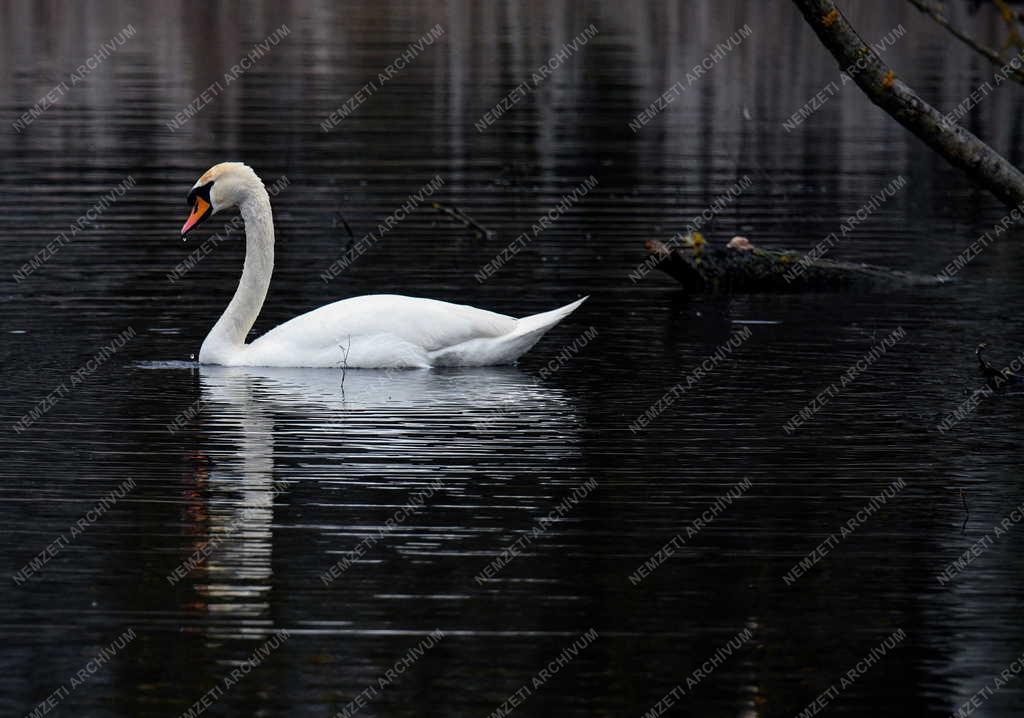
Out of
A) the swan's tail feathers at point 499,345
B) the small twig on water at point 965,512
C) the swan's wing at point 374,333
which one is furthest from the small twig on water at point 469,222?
the small twig on water at point 965,512

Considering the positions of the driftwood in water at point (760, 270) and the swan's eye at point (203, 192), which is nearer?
the swan's eye at point (203, 192)

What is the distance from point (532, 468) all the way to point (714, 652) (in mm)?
3262

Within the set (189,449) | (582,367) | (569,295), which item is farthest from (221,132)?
(189,449)

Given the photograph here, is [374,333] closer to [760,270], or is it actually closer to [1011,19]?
[760,270]

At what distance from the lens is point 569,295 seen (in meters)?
17.1

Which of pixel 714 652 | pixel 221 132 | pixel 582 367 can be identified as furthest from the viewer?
pixel 221 132

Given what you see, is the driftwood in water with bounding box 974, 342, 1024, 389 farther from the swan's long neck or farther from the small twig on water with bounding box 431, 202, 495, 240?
the small twig on water with bounding box 431, 202, 495, 240

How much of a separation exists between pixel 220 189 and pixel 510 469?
188 inches

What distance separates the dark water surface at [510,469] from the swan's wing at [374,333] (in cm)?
19

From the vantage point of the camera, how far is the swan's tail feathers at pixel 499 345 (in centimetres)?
1404

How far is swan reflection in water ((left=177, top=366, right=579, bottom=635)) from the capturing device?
9133mm

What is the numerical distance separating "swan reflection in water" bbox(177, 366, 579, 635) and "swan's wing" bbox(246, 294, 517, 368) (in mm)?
104

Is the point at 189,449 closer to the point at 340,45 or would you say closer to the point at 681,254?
the point at 681,254

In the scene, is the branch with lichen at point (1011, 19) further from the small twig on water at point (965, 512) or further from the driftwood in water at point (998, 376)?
the driftwood in water at point (998, 376)
